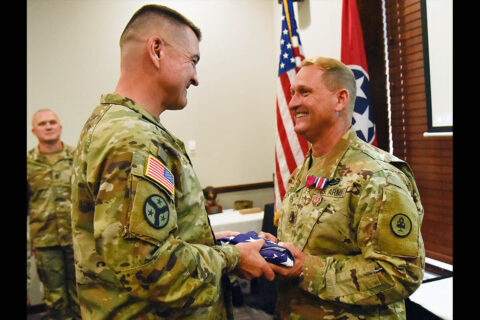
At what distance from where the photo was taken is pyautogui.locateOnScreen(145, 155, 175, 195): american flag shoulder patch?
83 centimetres

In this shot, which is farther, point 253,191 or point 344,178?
point 253,191

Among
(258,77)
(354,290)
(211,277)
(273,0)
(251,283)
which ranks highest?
(273,0)

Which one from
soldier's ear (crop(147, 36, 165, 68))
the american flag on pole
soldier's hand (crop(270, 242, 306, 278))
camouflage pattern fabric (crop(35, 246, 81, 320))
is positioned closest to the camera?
soldier's ear (crop(147, 36, 165, 68))

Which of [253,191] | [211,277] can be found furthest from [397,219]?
[253,191]

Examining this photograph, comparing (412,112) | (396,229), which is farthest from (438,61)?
(396,229)

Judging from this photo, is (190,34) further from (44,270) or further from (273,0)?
(273,0)

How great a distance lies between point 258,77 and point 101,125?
3.41 meters

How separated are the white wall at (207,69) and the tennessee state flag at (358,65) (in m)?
0.60

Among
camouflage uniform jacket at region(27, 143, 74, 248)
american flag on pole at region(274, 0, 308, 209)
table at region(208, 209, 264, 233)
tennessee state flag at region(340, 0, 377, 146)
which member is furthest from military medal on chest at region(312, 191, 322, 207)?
camouflage uniform jacket at region(27, 143, 74, 248)

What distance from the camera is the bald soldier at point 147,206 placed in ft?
2.66

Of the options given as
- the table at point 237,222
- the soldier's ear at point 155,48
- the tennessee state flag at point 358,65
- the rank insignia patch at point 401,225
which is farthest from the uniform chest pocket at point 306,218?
the table at point 237,222

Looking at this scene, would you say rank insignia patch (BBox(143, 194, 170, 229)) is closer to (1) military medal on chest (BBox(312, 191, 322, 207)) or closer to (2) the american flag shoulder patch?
(2) the american flag shoulder patch

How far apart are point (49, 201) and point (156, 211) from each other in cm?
250

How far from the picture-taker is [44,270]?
9.41 feet
